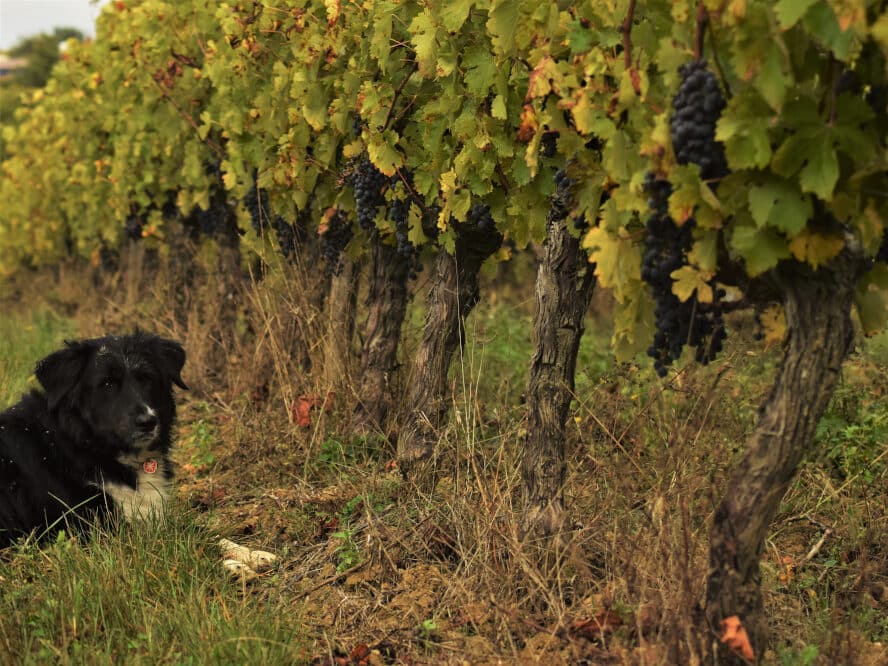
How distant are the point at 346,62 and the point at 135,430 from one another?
8.47 ft

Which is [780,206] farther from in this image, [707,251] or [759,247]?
[707,251]

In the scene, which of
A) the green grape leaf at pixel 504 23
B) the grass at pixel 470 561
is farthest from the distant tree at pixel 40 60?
the green grape leaf at pixel 504 23

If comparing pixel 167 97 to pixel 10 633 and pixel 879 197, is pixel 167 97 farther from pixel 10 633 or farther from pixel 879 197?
pixel 879 197

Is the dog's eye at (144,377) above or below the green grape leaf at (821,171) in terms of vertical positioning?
below

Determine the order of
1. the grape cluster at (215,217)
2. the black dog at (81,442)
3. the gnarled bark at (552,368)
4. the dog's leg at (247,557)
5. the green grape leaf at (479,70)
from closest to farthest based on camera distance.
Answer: the gnarled bark at (552,368) → the green grape leaf at (479,70) → the dog's leg at (247,557) → the black dog at (81,442) → the grape cluster at (215,217)

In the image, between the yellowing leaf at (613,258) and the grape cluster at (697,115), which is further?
the yellowing leaf at (613,258)

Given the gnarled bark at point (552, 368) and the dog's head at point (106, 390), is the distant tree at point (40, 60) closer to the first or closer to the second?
the dog's head at point (106, 390)

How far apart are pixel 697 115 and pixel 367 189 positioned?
302 centimetres

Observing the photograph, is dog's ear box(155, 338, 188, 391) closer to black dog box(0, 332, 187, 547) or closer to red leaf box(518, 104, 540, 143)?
black dog box(0, 332, 187, 547)

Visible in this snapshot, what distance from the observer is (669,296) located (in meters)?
3.12

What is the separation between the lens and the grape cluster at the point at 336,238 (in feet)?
21.0

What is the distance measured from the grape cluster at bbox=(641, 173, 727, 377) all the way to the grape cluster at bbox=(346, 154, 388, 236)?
103 inches

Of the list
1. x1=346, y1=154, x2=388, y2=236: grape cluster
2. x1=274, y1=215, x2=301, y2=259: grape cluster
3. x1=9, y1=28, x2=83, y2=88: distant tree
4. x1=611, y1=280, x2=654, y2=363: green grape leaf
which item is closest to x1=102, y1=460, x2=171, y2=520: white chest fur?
x1=346, y1=154, x2=388, y2=236: grape cluster

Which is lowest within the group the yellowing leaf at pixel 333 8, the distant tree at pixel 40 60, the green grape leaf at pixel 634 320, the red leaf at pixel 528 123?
the green grape leaf at pixel 634 320
